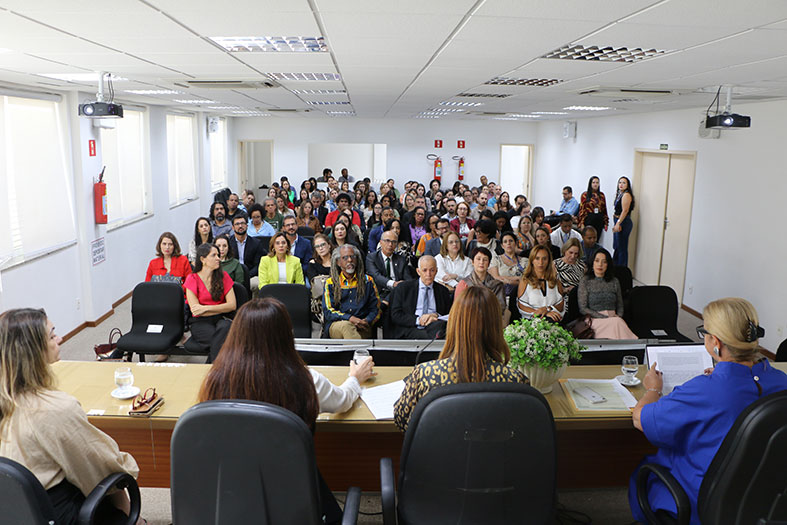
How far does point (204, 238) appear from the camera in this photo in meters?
6.68

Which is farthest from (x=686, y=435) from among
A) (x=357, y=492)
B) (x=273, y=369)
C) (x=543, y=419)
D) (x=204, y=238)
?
(x=204, y=238)

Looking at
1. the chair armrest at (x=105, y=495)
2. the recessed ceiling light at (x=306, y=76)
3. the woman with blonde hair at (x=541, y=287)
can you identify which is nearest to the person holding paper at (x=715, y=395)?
the chair armrest at (x=105, y=495)

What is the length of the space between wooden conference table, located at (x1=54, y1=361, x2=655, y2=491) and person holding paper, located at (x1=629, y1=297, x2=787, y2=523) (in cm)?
49

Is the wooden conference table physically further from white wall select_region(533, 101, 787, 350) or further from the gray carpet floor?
white wall select_region(533, 101, 787, 350)

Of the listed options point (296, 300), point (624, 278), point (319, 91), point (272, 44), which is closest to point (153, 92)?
point (319, 91)

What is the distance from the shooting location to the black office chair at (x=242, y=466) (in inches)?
68.8

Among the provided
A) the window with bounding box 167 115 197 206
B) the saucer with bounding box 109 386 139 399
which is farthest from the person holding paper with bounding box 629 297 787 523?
the window with bounding box 167 115 197 206

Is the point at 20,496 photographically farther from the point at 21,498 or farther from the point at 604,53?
the point at 604,53

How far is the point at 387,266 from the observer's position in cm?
629

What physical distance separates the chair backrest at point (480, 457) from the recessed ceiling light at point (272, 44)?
2282mm

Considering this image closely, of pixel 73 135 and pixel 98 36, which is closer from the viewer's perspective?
pixel 98 36

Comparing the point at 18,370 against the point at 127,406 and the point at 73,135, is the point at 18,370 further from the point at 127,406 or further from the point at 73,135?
the point at 73,135

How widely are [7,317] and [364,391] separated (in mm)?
1530

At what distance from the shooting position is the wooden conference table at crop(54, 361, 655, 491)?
2.97m
